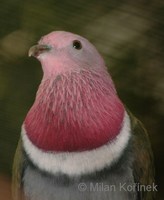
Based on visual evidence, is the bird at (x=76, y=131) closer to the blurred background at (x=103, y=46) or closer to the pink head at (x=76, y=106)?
the pink head at (x=76, y=106)

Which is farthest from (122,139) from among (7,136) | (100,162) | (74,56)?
(7,136)

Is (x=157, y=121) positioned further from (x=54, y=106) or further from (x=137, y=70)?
(x=54, y=106)

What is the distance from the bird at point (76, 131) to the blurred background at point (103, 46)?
188mm

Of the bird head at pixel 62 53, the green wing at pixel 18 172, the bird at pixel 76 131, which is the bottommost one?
the green wing at pixel 18 172

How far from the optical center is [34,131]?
2.21 ft

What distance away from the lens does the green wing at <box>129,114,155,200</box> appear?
0.72 meters

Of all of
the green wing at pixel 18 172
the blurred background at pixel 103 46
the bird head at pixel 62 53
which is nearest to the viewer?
the bird head at pixel 62 53

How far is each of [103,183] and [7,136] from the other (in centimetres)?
37

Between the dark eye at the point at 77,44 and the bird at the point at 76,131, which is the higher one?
the dark eye at the point at 77,44

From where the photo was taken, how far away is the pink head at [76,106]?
0.65m

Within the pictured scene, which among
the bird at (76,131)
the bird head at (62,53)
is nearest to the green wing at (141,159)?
the bird at (76,131)

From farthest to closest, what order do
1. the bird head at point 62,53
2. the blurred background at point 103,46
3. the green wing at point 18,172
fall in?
the blurred background at point 103,46 → the green wing at point 18,172 → the bird head at point 62,53

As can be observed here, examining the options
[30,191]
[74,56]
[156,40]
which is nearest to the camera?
[74,56]

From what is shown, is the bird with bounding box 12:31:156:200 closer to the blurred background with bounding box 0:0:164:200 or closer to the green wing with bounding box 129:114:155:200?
the green wing with bounding box 129:114:155:200
